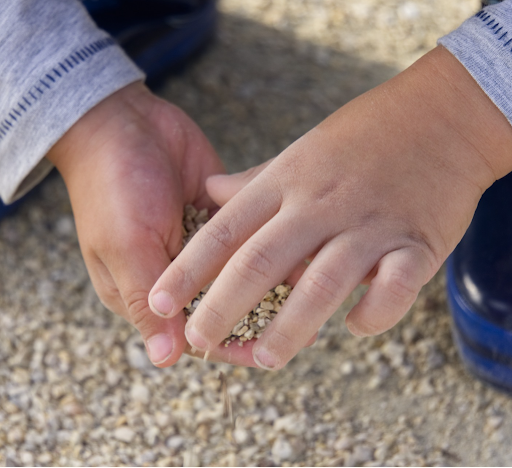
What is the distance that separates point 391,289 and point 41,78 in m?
0.69

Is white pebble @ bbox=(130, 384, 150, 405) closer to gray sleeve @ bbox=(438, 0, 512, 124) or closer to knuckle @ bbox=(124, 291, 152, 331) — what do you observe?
knuckle @ bbox=(124, 291, 152, 331)

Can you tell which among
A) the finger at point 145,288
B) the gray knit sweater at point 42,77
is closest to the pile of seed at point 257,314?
the finger at point 145,288

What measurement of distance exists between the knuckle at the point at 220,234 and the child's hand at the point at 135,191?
5.5 inches

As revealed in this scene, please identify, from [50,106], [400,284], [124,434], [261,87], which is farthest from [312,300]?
[261,87]

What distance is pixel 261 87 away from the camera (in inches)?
74.1

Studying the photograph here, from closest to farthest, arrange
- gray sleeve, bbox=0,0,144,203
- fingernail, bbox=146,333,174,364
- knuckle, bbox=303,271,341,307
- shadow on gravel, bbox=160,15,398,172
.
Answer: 1. knuckle, bbox=303,271,341,307
2. fingernail, bbox=146,333,174,364
3. gray sleeve, bbox=0,0,144,203
4. shadow on gravel, bbox=160,15,398,172

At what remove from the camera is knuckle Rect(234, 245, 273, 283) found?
0.88 m

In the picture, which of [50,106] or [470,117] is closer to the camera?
[470,117]

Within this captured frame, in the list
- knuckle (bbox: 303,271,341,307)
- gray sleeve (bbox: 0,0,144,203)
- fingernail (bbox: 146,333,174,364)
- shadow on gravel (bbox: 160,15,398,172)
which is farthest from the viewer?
shadow on gravel (bbox: 160,15,398,172)

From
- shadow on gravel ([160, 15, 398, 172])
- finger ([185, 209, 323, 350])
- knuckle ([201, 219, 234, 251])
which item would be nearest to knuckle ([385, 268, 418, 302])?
finger ([185, 209, 323, 350])

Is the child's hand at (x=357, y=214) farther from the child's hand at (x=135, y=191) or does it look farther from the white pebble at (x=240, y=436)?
the white pebble at (x=240, y=436)

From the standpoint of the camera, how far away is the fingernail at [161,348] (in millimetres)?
983

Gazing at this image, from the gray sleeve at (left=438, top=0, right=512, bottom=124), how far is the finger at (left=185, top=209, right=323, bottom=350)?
12.8 inches

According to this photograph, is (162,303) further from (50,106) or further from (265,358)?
(50,106)
